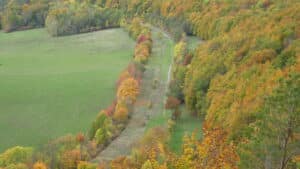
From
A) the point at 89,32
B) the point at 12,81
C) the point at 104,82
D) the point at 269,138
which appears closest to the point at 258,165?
the point at 269,138

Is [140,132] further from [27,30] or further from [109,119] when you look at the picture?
[27,30]

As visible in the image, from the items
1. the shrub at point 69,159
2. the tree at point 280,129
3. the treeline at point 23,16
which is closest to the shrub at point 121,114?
the shrub at point 69,159

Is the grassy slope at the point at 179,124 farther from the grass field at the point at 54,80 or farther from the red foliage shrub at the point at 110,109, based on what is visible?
the grass field at the point at 54,80

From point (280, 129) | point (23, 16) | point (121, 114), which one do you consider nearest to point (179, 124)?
point (121, 114)

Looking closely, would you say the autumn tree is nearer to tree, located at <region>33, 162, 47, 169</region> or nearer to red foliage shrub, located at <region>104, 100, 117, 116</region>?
tree, located at <region>33, 162, 47, 169</region>

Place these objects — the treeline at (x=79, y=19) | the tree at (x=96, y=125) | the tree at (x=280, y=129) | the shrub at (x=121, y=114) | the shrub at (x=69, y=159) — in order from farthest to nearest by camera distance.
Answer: the treeline at (x=79, y=19) → the shrub at (x=121, y=114) → the tree at (x=96, y=125) → the shrub at (x=69, y=159) → the tree at (x=280, y=129)

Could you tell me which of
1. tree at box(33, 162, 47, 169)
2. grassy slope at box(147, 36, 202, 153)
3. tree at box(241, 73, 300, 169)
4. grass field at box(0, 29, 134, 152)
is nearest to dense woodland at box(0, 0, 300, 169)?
tree at box(241, 73, 300, 169)

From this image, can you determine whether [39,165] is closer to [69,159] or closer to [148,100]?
[69,159]
